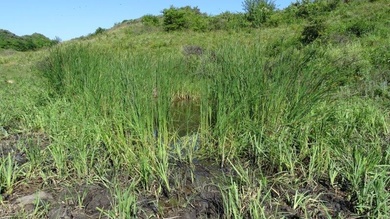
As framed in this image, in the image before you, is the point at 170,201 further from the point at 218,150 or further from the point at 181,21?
the point at 181,21

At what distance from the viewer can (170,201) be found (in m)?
2.66

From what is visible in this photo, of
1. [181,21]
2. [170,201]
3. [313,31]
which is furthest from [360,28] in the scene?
[181,21]

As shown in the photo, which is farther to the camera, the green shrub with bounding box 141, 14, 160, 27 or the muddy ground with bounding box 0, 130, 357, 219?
the green shrub with bounding box 141, 14, 160, 27

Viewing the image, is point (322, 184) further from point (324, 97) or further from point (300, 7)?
point (300, 7)

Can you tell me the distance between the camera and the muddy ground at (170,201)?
8.04ft

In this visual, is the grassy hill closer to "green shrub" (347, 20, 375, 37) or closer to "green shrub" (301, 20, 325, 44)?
"green shrub" (347, 20, 375, 37)

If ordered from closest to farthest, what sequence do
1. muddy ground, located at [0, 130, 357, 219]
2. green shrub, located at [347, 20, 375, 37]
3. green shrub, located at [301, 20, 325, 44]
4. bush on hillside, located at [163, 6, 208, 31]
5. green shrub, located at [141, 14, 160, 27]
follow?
muddy ground, located at [0, 130, 357, 219], green shrub, located at [347, 20, 375, 37], green shrub, located at [301, 20, 325, 44], bush on hillside, located at [163, 6, 208, 31], green shrub, located at [141, 14, 160, 27]

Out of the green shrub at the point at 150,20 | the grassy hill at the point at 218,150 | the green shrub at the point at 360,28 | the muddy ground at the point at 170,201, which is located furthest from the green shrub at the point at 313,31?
the green shrub at the point at 150,20

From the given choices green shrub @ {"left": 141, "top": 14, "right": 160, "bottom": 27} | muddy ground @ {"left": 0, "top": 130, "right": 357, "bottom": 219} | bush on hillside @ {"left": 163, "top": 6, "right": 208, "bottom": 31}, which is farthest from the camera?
green shrub @ {"left": 141, "top": 14, "right": 160, "bottom": 27}

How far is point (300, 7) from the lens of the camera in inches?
1106

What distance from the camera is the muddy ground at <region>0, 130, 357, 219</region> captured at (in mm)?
2449

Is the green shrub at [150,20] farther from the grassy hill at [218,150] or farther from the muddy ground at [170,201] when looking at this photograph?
the muddy ground at [170,201]

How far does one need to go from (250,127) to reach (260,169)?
0.50m

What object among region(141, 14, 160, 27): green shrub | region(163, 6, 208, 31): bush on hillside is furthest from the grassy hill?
region(141, 14, 160, 27): green shrub
